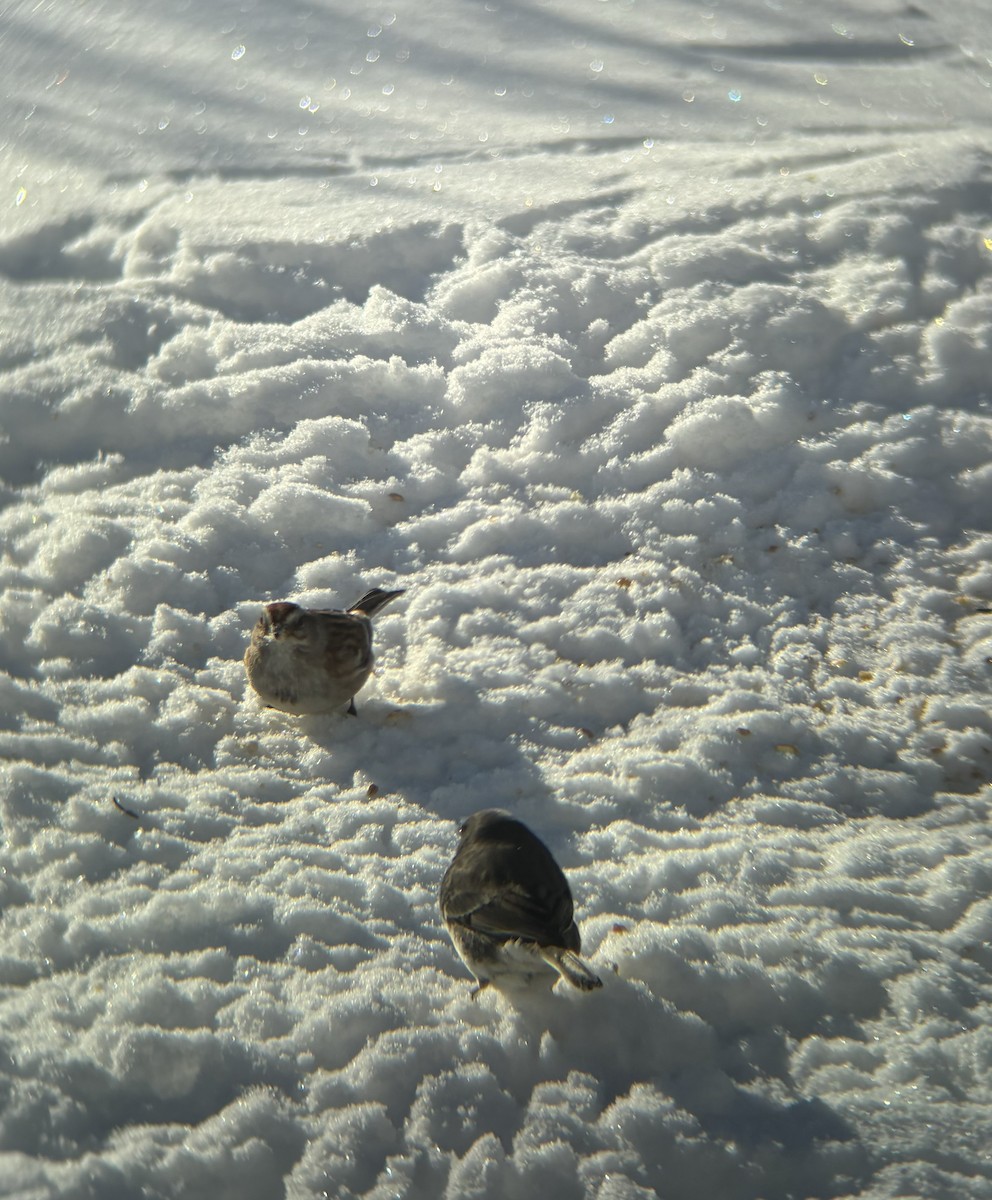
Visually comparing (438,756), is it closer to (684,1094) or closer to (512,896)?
(512,896)

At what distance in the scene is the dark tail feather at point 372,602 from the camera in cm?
357

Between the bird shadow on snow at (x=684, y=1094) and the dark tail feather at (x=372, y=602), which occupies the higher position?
the dark tail feather at (x=372, y=602)

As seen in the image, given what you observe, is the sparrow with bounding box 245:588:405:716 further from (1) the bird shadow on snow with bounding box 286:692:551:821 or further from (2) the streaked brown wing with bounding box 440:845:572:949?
(2) the streaked brown wing with bounding box 440:845:572:949

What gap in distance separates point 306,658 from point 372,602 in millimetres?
444

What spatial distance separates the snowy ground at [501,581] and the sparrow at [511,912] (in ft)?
0.50

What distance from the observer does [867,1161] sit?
2207mm

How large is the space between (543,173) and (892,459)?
8.13ft

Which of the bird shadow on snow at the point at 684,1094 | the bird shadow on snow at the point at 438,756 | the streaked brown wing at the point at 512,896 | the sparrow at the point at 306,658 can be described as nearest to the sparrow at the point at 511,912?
the streaked brown wing at the point at 512,896

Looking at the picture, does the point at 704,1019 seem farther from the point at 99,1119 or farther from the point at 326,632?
the point at 326,632

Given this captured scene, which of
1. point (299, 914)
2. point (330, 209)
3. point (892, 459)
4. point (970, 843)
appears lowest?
point (299, 914)

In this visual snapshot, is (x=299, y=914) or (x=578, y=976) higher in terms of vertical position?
(x=578, y=976)

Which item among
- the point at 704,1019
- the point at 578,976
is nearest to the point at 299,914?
the point at 578,976

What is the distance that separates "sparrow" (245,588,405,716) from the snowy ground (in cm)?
14

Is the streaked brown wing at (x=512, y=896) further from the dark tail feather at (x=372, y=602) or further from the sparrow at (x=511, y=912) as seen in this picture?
the dark tail feather at (x=372, y=602)
